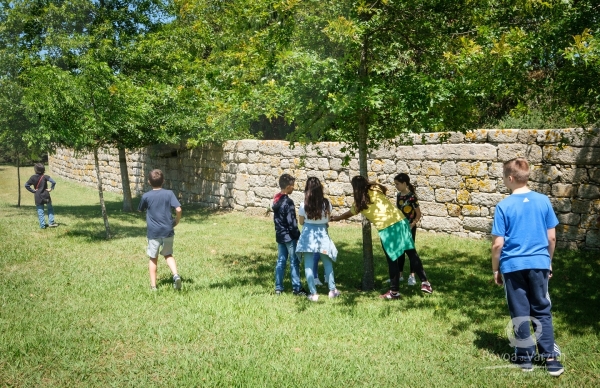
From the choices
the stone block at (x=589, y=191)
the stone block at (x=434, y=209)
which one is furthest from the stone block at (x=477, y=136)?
the stone block at (x=589, y=191)

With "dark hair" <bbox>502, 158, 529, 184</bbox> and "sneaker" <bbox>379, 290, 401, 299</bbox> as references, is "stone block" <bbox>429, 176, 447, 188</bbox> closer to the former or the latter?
"sneaker" <bbox>379, 290, 401, 299</bbox>

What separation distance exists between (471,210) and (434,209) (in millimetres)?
852

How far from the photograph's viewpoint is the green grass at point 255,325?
4.65 m

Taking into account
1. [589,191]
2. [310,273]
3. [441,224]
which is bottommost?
[441,224]


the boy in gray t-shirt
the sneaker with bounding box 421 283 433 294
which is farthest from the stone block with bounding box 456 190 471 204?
the boy in gray t-shirt

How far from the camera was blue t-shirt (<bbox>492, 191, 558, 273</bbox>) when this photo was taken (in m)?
4.61

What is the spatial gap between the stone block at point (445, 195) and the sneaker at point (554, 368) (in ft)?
23.0

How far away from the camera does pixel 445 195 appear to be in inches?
455

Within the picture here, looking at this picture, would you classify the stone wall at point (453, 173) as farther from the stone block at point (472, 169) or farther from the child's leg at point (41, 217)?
the child's leg at point (41, 217)

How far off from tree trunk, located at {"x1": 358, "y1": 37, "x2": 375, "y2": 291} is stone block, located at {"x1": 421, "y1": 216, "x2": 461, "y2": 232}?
4.51m

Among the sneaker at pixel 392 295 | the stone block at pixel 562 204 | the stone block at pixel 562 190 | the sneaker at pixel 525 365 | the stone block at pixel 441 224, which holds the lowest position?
the sneaker at pixel 525 365

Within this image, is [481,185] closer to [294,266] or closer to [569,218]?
[569,218]

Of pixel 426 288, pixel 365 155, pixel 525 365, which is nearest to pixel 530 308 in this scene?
pixel 525 365

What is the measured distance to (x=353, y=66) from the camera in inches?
273
